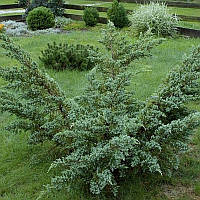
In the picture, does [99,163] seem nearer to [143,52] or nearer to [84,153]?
[84,153]

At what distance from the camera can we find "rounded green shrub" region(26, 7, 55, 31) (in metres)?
12.4

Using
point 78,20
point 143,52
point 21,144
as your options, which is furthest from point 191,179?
point 78,20

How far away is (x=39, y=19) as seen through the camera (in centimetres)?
1242

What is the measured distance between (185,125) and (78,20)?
11.6 meters

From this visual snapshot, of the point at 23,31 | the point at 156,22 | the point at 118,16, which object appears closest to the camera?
the point at 156,22

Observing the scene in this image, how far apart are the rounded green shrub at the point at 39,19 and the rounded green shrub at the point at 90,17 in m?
1.20

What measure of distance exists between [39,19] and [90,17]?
1.73 m

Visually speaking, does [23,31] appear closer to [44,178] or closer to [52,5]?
[52,5]

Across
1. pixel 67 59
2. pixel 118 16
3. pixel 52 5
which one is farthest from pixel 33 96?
pixel 52 5

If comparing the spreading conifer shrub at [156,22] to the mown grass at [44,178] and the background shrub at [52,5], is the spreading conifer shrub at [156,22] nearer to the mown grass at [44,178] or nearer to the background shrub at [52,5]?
the background shrub at [52,5]

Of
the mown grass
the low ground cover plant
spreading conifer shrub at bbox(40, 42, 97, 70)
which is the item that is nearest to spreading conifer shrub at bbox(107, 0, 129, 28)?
the low ground cover plant

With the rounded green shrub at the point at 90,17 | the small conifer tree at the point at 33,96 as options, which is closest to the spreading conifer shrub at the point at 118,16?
the rounded green shrub at the point at 90,17

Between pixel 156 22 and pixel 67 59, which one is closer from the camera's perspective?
pixel 67 59

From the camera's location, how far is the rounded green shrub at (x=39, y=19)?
12391 mm
